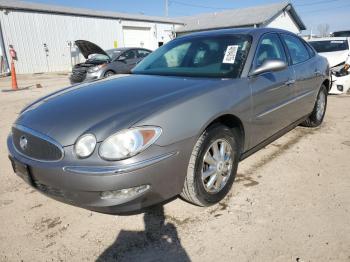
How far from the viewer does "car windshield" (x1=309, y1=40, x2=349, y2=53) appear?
9.29 m

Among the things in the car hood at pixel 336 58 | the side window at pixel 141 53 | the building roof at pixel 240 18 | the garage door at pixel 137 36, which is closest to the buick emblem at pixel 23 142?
the car hood at pixel 336 58

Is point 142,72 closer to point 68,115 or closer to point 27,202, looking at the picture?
point 68,115

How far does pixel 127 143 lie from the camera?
2.04 meters

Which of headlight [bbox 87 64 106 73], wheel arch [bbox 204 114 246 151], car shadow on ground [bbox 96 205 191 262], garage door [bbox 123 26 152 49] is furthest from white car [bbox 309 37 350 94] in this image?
garage door [bbox 123 26 152 49]

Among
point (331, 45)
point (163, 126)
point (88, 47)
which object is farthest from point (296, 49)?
point (88, 47)

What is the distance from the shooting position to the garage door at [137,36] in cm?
2581

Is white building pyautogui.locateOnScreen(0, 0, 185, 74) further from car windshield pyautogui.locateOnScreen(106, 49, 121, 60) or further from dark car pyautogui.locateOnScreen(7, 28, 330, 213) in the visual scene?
dark car pyautogui.locateOnScreen(7, 28, 330, 213)

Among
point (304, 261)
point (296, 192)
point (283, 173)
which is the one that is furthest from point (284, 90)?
point (304, 261)

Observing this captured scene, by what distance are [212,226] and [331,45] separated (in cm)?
909

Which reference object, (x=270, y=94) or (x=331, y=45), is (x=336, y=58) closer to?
(x=331, y=45)

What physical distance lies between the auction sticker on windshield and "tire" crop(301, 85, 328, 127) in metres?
2.30

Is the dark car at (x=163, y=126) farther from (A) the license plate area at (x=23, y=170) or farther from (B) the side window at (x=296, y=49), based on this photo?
(B) the side window at (x=296, y=49)

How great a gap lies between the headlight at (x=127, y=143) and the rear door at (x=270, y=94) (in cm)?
132

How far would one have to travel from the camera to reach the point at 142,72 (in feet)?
11.6
